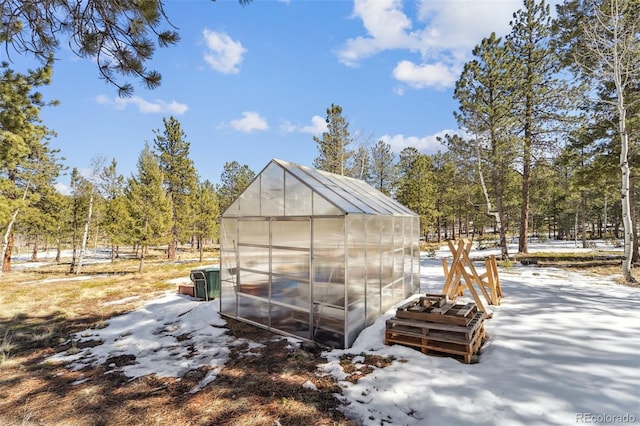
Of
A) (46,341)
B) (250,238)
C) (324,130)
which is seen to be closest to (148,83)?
(250,238)

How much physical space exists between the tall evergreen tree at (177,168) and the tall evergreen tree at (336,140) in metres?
12.9

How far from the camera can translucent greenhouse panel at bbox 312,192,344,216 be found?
6387 millimetres

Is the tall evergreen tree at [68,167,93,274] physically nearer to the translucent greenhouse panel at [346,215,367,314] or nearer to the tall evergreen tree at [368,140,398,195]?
the translucent greenhouse panel at [346,215,367,314]

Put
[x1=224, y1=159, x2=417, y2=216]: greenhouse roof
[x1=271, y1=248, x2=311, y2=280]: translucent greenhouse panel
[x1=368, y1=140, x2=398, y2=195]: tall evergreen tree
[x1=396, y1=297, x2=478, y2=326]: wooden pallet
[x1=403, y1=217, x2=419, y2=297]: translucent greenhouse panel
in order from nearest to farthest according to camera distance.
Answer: [x1=396, y1=297, x2=478, y2=326]: wooden pallet → [x1=224, y1=159, x2=417, y2=216]: greenhouse roof → [x1=271, y1=248, x2=311, y2=280]: translucent greenhouse panel → [x1=403, y1=217, x2=419, y2=297]: translucent greenhouse panel → [x1=368, y1=140, x2=398, y2=195]: tall evergreen tree

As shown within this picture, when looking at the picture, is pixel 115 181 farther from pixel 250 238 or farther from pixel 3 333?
pixel 250 238

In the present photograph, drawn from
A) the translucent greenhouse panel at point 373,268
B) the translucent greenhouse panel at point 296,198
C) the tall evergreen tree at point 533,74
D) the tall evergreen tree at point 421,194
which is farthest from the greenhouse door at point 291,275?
the tall evergreen tree at point 421,194

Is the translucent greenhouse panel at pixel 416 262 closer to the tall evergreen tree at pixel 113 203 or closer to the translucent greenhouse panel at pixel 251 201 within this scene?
the translucent greenhouse panel at pixel 251 201

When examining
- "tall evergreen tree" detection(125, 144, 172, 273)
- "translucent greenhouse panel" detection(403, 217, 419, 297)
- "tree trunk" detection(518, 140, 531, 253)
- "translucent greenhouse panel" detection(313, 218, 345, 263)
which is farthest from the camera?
"tall evergreen tree" detection(125, 144, 172, 273)

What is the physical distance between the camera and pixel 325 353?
604 centimetres

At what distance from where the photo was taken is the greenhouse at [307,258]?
6.38m

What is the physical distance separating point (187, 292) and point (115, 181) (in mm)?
15692

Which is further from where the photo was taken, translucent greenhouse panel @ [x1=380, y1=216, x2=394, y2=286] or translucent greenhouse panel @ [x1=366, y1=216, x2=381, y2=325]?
translucent greenhouse panel @ [x1=380, y1=216, x2=394, y2=286]

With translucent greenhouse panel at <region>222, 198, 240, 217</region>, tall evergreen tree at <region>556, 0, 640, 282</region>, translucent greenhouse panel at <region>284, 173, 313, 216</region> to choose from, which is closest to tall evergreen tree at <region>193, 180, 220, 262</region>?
translucent greenhouse panel at <region>222, 198, 240, 217</region>

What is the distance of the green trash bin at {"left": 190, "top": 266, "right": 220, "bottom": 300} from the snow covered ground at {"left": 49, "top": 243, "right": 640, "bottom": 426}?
187 centimetres
